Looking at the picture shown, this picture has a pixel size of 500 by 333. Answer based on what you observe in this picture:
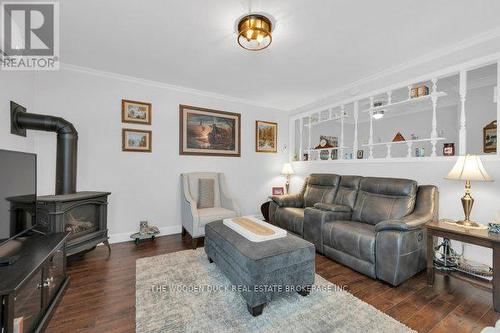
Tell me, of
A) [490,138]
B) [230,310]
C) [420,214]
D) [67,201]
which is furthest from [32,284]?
[490,138]

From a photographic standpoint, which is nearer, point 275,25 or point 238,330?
point 238,330

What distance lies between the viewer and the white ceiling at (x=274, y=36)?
1.95 meters

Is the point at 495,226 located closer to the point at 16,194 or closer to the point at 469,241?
the point at 469,241

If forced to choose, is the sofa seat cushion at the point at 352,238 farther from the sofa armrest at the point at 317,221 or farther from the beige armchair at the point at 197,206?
the beige armchair at the point at 197,206

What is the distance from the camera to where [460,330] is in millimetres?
1598

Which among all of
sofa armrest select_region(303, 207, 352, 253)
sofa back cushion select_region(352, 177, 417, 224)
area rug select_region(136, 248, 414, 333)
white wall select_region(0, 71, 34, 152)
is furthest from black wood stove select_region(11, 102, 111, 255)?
sofa back cushion select_region(352, 177, 417, 224)

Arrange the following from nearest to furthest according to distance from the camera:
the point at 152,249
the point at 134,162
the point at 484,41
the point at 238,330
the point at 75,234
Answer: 1. the point at 238,330
2. the point at 484,41
3. the point at 75,234
4. the point at 152,249
5. the point at 134,162

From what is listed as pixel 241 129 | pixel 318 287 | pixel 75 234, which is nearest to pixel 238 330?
pixel 318 287

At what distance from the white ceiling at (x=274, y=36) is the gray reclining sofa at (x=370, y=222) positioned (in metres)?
1.64

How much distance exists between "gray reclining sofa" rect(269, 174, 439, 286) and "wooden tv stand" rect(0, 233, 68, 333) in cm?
268

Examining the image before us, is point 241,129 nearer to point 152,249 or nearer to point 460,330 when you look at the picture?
point 152,249

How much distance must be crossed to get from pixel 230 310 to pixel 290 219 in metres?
1.86

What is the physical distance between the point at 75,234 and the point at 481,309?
13.1 ft

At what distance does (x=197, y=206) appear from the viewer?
369cm
